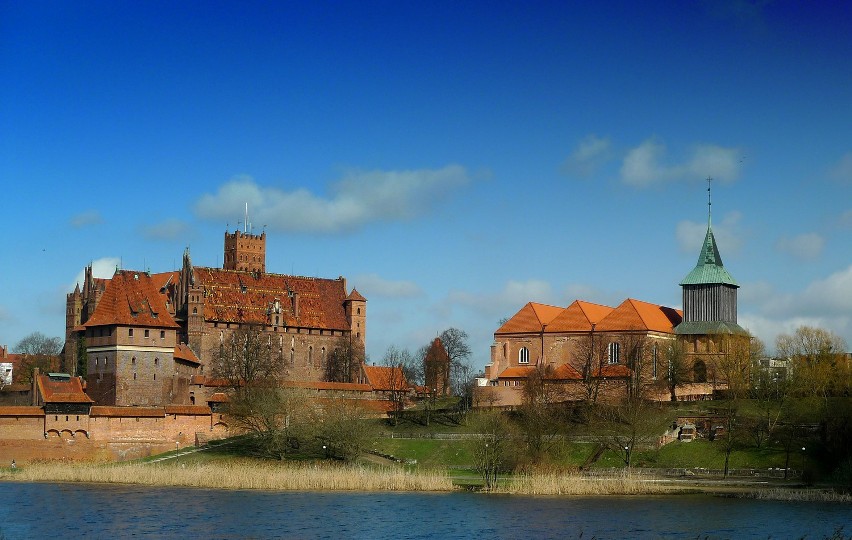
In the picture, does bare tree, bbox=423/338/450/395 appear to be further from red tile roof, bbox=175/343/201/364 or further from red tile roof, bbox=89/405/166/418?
red tile roof, bbox=89/405/166/418

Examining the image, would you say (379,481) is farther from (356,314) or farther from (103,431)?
(356,314)

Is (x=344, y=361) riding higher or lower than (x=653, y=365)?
higher

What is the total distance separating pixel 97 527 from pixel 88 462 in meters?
26.9

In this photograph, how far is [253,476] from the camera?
54.2 m

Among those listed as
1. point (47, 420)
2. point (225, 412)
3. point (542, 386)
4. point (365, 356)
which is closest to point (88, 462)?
point (47, 420)

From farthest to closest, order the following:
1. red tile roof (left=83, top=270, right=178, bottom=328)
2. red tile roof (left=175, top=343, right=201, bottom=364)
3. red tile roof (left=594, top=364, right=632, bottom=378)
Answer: red tile roof (left=175, top=343, right=201, bottom=364)
red tile roof (left=594, top=364, right=632, bottom=378)
red tile roof (left=83, top=270, right=178, bottom=328)

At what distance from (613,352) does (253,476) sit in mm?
35473

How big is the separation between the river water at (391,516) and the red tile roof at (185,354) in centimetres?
2869

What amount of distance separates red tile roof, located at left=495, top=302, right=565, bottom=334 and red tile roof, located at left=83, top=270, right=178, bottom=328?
73.9ft

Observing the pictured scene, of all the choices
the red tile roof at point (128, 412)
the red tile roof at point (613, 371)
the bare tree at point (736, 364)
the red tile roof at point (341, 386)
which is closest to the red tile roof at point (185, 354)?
the red tile roof at point (341, 386)

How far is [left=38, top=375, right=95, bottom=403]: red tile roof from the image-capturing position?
68.6 meters

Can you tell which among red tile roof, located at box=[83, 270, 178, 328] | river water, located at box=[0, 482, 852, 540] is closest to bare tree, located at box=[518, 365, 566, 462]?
river water, located at box=[0, 482, 852, 540]

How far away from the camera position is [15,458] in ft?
213

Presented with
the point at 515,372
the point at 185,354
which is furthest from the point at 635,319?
the point at 185,354
